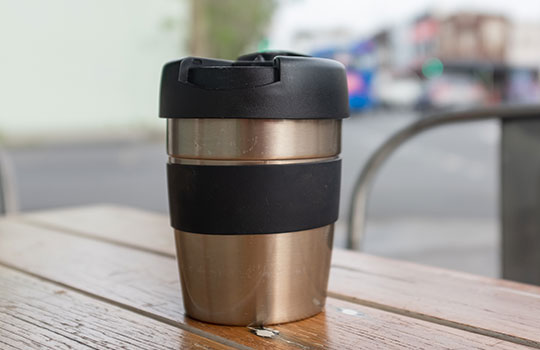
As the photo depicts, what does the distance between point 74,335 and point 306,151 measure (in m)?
0.17

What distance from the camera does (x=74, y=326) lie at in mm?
388

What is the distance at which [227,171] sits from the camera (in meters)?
0.35

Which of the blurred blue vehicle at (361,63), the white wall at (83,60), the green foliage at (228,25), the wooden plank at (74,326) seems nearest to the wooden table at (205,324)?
the wooden plank at (74,326)

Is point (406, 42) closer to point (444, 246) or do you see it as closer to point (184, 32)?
point (184, 32)

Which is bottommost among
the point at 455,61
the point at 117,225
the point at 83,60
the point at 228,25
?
the point at 117,225

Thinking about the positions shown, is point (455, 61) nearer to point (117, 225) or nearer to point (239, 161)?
point (117, 225)

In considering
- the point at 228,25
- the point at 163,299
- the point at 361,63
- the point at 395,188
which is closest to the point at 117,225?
the point at 163,299

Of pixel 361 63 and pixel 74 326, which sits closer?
pixel 74 326

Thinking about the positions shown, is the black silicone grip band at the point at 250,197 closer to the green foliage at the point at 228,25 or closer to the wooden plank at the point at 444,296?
the wooden plank at the point at 444,296

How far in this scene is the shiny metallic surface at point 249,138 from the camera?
353 mm

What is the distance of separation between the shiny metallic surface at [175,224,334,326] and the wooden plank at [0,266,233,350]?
0.03 meters

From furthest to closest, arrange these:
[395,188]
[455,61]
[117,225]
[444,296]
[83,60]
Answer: [455,61], [83,60], [395,188], [117,225], [444,296]

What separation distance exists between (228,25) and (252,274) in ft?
18.5

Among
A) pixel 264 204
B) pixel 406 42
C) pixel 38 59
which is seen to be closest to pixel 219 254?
pixel 264 204
